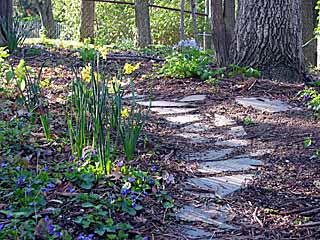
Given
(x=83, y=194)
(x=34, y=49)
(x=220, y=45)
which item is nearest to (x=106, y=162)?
(x=83, y=194)

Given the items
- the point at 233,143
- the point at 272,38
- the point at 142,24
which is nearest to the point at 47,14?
the point at 142,24

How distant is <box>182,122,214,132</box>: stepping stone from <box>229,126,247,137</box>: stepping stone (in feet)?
0.53

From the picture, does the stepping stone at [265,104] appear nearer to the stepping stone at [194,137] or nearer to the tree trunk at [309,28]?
the stepping stone at [194,137]

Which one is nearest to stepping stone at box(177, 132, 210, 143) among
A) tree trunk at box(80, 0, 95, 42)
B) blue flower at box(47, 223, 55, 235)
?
blue flower at box(47, 223, 55, 235)

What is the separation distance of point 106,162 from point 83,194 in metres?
0.29

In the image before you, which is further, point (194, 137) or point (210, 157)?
point (194, 137)

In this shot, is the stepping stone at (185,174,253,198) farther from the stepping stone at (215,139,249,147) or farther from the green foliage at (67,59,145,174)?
the stepping stone at (215,139,249,147)

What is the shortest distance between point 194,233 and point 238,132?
1.55 metres

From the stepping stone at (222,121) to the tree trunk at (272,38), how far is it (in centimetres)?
140

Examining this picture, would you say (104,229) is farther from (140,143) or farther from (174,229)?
(140,143)

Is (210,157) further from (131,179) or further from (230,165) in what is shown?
(131,179)

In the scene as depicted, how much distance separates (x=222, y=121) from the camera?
158 inches

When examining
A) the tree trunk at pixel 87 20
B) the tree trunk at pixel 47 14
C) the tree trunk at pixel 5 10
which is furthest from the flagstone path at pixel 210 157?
the tree trunk at pixel 47 14

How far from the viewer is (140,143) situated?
3.29 meters
